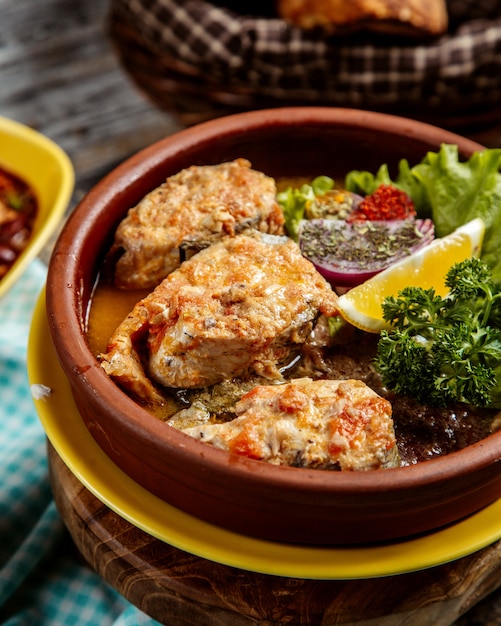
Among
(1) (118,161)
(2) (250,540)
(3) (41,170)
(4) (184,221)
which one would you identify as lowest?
(1) (118,161)

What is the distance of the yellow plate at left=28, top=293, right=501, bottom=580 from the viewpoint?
1709mm

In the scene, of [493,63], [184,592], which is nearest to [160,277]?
[184,592]

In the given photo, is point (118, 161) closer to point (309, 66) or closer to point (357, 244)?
point (309, 66)

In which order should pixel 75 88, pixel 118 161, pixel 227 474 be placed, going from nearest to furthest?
pixel 227 474, pixel 118 161, pixel 75 88

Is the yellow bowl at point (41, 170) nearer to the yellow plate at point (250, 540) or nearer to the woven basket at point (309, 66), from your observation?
the woven basket at point (309, 66)

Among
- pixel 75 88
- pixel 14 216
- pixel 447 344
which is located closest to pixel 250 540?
pixel 447 344

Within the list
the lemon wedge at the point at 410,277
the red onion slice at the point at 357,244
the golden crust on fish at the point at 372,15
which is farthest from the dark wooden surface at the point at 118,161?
the red onion slice at the point at 357,244

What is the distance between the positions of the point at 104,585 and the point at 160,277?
0.99m

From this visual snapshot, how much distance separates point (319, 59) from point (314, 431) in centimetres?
223

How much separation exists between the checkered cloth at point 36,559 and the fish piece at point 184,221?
0.80 meters

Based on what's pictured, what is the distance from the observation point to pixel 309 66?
11.3 feet

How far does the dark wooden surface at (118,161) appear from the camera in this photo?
1809mm

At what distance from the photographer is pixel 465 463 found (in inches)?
63.0

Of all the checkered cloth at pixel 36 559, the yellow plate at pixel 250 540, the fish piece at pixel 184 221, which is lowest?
the checkered cloth at pixel 36 559
